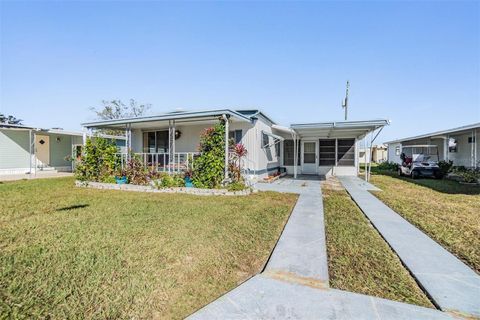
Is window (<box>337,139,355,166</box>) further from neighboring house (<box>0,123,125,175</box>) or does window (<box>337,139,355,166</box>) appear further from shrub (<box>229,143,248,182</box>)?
neighboring house (<box>0,123,125,175</box>)

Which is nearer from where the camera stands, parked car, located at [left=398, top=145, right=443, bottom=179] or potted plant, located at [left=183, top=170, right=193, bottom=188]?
potted plant, located at [left=183, top=170, right=193, bottom=188]

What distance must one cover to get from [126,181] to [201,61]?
8495mm

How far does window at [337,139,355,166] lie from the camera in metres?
15.2

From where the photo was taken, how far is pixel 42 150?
1769 cm

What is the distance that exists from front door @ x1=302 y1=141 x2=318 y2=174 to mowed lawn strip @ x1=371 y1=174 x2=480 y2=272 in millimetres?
6980

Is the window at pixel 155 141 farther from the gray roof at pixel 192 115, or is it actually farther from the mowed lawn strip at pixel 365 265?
the mowed lawn strip at pixel 365 265

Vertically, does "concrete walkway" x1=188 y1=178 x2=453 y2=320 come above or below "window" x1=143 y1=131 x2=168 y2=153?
below

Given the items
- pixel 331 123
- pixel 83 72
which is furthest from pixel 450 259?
pixel 83 72

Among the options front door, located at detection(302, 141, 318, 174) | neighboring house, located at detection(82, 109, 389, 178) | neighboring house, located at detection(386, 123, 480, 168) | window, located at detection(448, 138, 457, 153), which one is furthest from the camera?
window, located at detection(448, 138, 457, 153)

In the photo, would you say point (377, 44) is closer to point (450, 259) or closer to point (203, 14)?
point (203, 14)

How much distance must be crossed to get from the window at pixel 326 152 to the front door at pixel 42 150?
20068mm

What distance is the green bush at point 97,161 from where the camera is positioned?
10406 millimetres

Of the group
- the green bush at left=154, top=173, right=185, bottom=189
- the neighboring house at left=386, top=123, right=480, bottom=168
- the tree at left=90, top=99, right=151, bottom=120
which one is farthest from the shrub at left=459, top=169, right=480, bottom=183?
the tree at left=90, top=99, right=151, bottom=120

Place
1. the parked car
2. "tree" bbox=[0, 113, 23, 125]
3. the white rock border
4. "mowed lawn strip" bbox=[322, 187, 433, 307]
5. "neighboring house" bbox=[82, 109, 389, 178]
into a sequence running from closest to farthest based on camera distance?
"mowed lawn strip" bbox=[322, 187, 433, 307] < the white rock border < "neighboring house" bbox=[82, 109, 389, 178] < the parked car < "tree" bbox=[0, 113, 23, 125]
